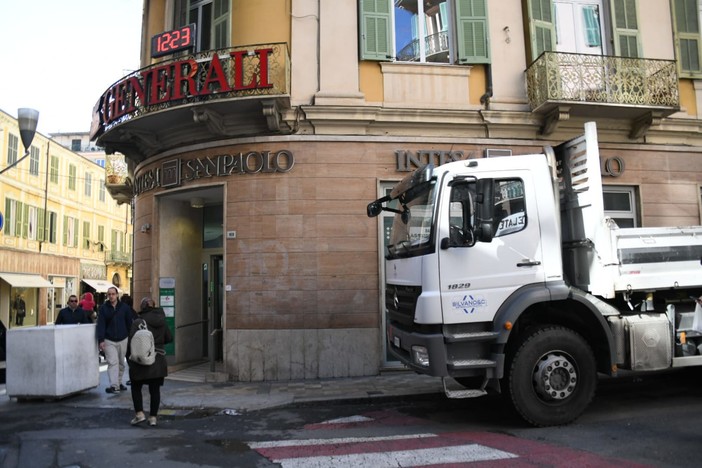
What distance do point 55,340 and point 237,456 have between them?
468cm

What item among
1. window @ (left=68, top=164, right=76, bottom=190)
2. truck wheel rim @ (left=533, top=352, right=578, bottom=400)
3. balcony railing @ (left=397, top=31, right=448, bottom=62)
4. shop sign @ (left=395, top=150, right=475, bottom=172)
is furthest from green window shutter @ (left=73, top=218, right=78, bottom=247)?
truck wheel rim @ (left=533, top=352, right=578, bottom=400)

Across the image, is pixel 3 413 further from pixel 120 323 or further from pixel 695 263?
pixel 695 263

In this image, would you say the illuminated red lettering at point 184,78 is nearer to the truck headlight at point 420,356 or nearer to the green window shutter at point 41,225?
the truck headlight at point 420,356

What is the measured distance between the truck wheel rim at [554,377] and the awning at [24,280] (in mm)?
27764

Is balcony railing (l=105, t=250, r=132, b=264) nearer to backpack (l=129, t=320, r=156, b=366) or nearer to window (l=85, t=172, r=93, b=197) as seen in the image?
window (l=85, t=172, r=93, b=197)

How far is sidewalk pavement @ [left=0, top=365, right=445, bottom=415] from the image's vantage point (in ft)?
25.4

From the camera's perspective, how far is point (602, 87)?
10438 mm

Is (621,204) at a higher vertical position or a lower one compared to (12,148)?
lower

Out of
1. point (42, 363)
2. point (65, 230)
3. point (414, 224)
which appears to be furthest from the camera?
point (65, 230)

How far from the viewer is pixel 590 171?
6.41 meters

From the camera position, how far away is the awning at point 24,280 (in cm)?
2633

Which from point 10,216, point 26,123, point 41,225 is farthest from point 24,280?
point 26,123

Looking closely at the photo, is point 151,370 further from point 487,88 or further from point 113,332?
point 487,88

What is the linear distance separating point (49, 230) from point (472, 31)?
30027 millimetres
